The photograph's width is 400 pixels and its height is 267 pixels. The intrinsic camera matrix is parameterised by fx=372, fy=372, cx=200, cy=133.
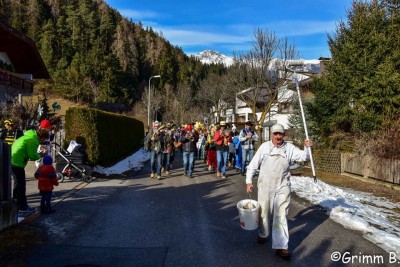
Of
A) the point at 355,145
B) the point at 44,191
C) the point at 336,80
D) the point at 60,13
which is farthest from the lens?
the point at 60,13

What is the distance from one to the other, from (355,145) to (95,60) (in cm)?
5032

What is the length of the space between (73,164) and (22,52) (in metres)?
21.5

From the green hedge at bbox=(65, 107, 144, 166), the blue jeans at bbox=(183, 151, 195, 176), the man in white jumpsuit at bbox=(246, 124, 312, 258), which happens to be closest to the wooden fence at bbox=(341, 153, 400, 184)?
the blue jeans at bbox=(183, 151, 195, 176)

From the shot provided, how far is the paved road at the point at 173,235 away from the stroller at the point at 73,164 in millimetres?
1539

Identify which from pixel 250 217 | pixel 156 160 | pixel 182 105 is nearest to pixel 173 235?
pixel 250 217

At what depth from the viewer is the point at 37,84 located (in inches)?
2303

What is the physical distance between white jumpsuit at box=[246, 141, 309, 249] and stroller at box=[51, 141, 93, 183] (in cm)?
710

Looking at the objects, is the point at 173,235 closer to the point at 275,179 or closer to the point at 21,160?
the point at 275,179

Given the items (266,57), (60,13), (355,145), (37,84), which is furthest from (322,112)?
(60,13)

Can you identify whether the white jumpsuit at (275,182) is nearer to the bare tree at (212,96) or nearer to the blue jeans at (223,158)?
the blue jeans at (223,158)

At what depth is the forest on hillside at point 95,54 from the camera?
185ft

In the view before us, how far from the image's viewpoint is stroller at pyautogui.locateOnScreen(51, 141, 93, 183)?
11.1 m

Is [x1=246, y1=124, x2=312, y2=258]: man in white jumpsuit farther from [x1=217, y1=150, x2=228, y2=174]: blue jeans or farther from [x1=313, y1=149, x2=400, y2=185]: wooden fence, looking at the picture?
[x1=313, y1=149, x2=400, y2=185]: wooden fence

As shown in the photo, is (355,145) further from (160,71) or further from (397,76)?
(160,71)
